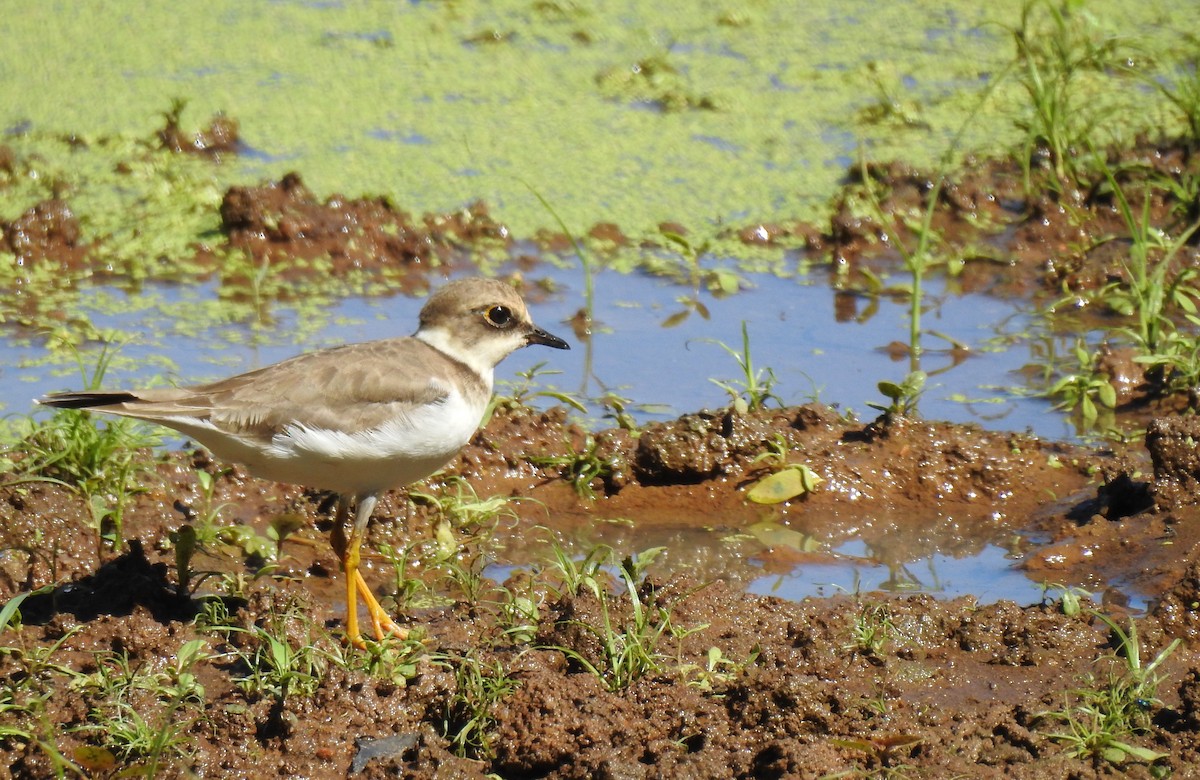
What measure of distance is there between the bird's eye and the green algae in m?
3.55

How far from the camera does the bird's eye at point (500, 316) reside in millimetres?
6086

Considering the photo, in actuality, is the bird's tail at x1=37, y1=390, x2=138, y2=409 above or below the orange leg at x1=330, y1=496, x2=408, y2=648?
above

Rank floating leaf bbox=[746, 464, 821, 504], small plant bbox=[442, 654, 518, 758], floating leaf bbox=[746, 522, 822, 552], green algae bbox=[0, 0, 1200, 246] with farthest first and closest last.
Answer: green algae bbox=[0, 0, 1200, 246]
floating leaf bbox=[746, 464, 821, 504]
floating leaf bbox=[746, 522, 822, 552]
small plant bbox=[442, 654, 518, 758]

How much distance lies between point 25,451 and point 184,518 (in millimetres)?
688

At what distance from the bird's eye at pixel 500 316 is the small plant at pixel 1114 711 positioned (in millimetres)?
2513

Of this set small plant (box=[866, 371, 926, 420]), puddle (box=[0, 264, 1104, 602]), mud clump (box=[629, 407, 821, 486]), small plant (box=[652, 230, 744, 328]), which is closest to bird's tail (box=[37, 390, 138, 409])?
puddle (box=[0, 264, 1104, 602])

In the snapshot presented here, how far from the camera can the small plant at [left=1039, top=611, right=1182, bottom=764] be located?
4.48m

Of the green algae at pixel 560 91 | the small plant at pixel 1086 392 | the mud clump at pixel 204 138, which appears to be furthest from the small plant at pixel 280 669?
the mud clump at pixel 204 138

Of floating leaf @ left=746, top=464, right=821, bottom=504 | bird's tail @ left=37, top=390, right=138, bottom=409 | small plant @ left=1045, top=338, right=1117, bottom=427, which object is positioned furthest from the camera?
small plant @ left=1045, top=338, right=1117, bottom=427

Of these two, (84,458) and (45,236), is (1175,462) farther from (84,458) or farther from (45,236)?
(45,236)

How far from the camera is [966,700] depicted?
4938mm

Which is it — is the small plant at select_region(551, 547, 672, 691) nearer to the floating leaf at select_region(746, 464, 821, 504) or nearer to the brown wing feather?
the brown wing feather

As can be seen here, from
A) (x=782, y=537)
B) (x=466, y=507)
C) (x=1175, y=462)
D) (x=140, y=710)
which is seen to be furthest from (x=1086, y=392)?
(x=140, y=710)

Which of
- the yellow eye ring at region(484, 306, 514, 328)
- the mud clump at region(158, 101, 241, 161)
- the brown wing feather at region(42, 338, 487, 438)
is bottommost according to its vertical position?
the mud clump at region(158, 101, 241, 161)
